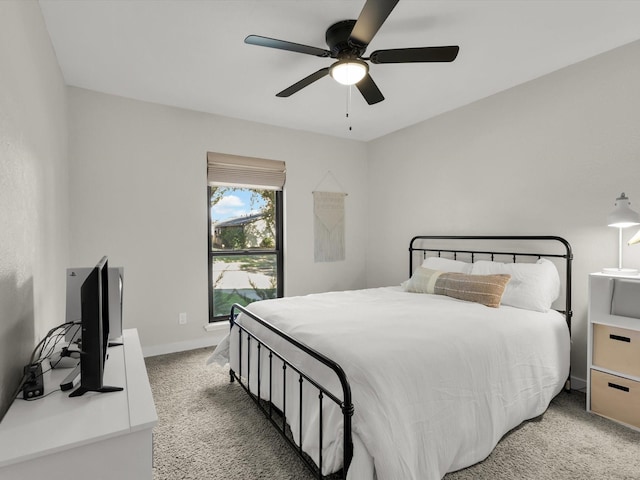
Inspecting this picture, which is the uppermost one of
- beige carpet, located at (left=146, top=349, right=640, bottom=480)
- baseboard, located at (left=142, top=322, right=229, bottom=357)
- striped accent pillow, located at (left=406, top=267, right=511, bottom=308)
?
striped accent pillow, located at (left=406, top=267, right=511, bottom=308)

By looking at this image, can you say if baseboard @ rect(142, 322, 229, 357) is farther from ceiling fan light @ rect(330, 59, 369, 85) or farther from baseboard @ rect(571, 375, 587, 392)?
baseboard @ rect(571, 375, 587, 392)

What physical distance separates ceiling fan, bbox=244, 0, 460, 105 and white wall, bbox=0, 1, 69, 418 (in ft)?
3.46

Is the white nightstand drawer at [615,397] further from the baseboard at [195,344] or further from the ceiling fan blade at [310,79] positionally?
the baseboard at [195,344]

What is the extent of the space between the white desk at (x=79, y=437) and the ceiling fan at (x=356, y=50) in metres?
1.80

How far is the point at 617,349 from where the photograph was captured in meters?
2.23

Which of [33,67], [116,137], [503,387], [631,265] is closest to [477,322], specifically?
[503,387]

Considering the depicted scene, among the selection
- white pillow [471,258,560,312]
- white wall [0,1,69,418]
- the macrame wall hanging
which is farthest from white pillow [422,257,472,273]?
white wall [0,1,69,418]

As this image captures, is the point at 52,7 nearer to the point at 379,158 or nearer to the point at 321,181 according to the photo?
the point at 321,181

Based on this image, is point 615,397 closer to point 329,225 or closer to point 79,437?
point 79,437

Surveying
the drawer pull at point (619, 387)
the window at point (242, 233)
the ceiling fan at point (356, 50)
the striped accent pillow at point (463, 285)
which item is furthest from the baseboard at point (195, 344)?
the drawer pull at point (619, 387)

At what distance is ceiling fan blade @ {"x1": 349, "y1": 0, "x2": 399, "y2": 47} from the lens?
1.58m

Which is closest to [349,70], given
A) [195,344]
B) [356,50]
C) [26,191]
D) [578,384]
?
[356,50]

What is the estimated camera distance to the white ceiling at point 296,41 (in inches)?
79.4

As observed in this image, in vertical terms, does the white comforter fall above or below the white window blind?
below
